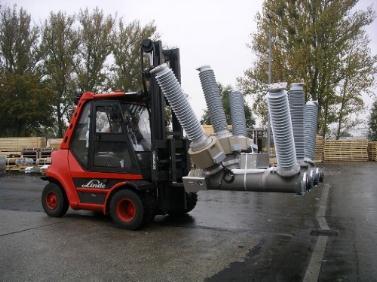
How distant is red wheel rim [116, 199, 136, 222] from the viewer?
8359 mm

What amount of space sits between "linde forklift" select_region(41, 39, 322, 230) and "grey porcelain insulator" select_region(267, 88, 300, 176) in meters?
0.53

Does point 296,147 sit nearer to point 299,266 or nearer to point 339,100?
point 299,266

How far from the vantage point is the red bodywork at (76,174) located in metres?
8.52

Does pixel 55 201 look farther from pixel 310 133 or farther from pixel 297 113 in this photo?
pixel 297 113

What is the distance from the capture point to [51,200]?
380 inches

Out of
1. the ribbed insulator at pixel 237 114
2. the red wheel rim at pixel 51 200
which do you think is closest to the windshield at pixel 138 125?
the ribbed insulator at pixel 237 114

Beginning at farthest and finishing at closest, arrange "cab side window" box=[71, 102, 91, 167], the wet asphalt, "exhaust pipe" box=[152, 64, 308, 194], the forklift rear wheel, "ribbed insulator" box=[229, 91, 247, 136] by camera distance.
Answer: "cab side window" box=[71, 102, 91, 167] → "ribbed insulator" box=[229, 91, 247, 136] → the forklift rear wheel → "exhaust pipe" box=[152, 64, 308, 194] → the wet asphalt

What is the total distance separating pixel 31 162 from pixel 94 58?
1698cm

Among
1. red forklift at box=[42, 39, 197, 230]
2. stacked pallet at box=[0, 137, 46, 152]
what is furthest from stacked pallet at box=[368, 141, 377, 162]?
red forklift at box=[42, 39, 197, 230]

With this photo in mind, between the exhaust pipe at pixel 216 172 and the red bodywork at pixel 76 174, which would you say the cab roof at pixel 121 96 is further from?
the exhaust pipe at pixel 216 172

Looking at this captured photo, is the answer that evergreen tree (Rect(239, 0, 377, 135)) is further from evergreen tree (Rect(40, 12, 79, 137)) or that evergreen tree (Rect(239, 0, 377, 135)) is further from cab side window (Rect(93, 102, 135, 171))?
cab side window (Rect(93, 102, 135, 171))

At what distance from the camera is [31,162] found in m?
23.5

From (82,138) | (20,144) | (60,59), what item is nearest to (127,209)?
(82,138)

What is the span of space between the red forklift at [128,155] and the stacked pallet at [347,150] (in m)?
22.5
